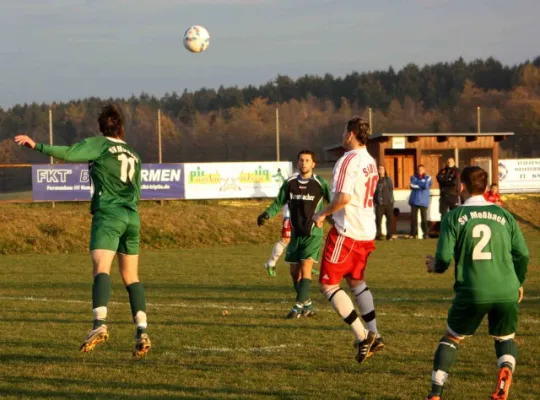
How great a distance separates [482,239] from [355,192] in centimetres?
201

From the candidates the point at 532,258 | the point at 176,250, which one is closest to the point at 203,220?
the point at 176,250

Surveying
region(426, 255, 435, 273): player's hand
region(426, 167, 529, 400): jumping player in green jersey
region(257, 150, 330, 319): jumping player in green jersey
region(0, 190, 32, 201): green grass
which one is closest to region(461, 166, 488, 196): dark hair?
region(426, 167, 529, 400): jumping player in green jersey

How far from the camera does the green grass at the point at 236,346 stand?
722 centimetres

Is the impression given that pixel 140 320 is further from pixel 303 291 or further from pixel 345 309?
pixel 303 291

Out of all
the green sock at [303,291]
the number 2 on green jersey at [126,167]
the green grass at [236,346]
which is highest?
the number 2 on green jersey at [126,167]

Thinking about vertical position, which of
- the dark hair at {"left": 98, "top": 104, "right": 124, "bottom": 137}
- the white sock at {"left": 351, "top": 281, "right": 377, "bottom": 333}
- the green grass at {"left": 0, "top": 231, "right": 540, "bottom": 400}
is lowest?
the green grass at {"left": 0, "top": 231, "right": 540, "bottom": 400}

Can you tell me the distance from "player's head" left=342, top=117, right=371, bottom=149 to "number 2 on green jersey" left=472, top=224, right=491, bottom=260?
2.20 metres

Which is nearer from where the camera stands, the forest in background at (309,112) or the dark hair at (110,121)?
the dark hair at (110,121)

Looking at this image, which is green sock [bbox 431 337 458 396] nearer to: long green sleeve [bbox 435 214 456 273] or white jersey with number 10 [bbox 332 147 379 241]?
long green sleeve [bbox 435 214 456 273]

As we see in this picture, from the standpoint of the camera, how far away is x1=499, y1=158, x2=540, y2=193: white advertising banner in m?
35.3

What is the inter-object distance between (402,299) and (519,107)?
7268 cm

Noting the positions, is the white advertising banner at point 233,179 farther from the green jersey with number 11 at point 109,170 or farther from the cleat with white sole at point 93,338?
the cleat with white sole at point 93,338

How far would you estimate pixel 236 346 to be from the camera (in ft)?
30.1

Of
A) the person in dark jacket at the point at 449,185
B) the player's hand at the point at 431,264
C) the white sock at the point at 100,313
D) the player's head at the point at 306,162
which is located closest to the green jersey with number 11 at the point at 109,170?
the white sock at the point at 100,313
